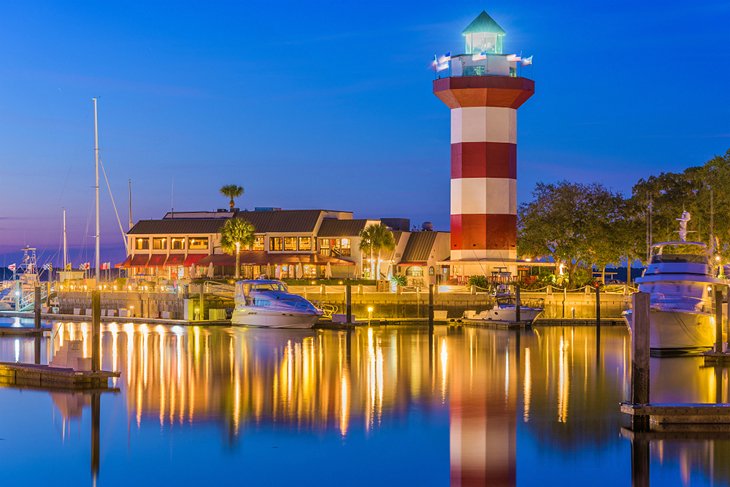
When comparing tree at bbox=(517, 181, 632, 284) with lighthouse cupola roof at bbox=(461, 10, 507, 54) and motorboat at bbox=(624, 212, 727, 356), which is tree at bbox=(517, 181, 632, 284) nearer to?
lighthouse cupola roof at bbox=(461, 10, 507, 54)

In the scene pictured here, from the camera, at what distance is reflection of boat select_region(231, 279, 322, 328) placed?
60.0 metres

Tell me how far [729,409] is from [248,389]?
1448 centimetres

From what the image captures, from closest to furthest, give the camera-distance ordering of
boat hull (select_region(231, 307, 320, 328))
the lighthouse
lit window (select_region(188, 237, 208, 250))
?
boat hull (select_region(231, 307, 320, 328)) → the lighthouse → lit window (select_region(188, 237, 208, 250))

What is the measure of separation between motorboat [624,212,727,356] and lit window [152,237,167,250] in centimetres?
5254

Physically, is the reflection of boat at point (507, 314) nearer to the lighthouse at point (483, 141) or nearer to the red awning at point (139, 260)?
the lighthouse at point (483, 141)

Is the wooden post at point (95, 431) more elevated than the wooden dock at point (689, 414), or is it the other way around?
the wooden dock at point (689, 414)

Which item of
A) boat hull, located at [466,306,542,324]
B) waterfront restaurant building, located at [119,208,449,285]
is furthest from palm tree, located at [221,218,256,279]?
boat hull, located at [466,306,542,324]

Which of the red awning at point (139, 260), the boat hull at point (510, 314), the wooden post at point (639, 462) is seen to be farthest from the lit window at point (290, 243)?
the wooden post at point (639, 462)

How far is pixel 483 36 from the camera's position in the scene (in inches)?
2869

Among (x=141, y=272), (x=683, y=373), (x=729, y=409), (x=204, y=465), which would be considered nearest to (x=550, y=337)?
(x=683, y=373)

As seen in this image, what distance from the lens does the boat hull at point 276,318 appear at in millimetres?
59844

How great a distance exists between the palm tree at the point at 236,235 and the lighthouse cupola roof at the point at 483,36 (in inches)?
979

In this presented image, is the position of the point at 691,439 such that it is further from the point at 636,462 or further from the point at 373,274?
the point at 373,274

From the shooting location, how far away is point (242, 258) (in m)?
89.6
